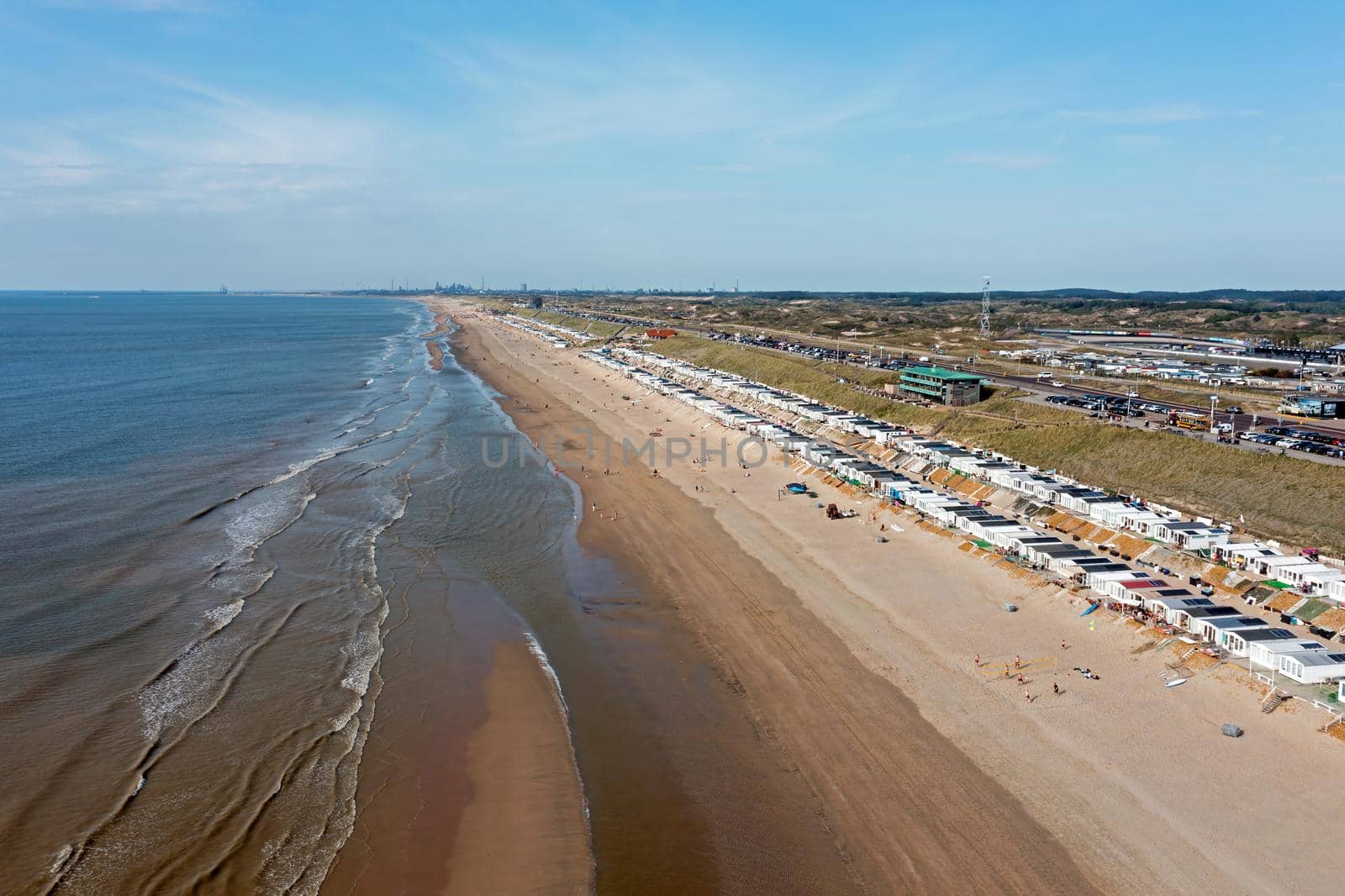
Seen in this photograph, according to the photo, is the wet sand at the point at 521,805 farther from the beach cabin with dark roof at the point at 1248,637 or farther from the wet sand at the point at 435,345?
the wet sand at the point at 435,345

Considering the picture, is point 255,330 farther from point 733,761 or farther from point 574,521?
point 733,761

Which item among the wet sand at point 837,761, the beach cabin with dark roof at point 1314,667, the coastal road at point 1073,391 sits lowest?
the wet sand at point 837,761

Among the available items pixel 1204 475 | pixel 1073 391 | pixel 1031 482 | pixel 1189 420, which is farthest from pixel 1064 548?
pixel 1073 391

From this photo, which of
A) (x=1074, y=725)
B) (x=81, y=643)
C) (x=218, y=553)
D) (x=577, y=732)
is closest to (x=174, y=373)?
(x=218, y=553)

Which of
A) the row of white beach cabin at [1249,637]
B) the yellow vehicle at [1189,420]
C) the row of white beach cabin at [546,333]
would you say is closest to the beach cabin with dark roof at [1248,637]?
the row of white beach cabin at [1249,637]

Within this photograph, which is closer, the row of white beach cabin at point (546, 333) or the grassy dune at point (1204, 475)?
the grassy dune at point (1204, 475)

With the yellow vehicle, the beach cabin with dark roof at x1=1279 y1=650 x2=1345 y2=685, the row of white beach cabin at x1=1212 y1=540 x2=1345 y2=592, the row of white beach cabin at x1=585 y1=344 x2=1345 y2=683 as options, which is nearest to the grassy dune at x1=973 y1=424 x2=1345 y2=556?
the row of white beach cabin at x1=1212 y1=540 x2=1345 y2=592

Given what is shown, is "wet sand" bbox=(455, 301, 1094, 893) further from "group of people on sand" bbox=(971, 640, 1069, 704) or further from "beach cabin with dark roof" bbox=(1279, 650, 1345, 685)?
"beach cabin with dark roof" bbox=(1279, 650, 1345, 685)
